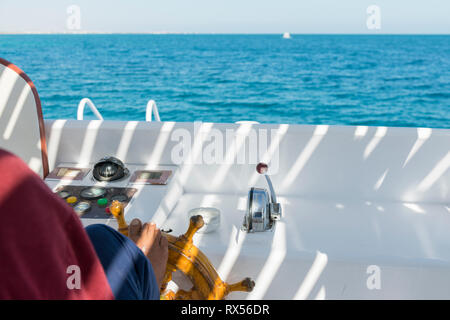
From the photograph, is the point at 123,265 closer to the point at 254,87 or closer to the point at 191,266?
the point at 191,266

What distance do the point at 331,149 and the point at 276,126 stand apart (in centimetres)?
27

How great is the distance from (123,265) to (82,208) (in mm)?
986

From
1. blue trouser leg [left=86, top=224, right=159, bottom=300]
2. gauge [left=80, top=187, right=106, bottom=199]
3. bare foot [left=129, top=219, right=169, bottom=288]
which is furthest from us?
gauge [left=80, top=187, right=106, bottom=199]

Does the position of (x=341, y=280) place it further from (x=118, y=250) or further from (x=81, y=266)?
(x=81, y=266)

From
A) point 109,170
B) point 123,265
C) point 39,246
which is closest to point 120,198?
point 109,170

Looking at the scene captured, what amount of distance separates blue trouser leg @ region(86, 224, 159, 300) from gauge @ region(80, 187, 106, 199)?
0.98 meters

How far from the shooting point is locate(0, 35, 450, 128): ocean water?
14.1m

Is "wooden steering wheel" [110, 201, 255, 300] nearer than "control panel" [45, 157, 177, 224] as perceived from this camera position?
Yes

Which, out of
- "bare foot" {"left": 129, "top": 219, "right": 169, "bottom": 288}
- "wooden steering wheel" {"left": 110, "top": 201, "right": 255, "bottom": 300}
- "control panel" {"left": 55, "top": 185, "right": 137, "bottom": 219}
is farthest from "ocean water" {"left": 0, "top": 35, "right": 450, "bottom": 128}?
"bare foot" {"left": 129, "top": 219, "right": 169, "bottom": 288}

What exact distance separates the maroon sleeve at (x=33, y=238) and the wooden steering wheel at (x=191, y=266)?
686 millimetres

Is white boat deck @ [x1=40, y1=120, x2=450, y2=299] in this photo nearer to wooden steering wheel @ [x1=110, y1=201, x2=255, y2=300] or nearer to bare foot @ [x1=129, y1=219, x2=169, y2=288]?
wooden steering wheel @ [x1=110, y1=201, x2=255, y2=300]

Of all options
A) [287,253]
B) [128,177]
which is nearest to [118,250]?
[287,253]

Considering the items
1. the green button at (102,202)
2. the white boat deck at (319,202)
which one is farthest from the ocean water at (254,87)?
the green button at (102,202)

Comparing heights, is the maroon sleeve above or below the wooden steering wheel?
below
